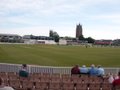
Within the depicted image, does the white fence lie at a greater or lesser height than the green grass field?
greater

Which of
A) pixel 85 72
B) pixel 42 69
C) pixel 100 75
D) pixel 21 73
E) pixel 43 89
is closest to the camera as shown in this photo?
pixel 43 89

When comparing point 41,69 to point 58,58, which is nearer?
point 41,69

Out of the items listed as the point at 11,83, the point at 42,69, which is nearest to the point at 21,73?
the point at 11,83

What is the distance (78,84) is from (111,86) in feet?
4.50

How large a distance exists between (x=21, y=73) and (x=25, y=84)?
13.0 feet

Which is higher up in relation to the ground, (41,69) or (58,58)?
(41,69)

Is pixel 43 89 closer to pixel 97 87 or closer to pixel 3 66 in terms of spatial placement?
pixel 97 87

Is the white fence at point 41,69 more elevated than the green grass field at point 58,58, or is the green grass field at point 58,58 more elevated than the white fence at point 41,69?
the white fence at point 41,69

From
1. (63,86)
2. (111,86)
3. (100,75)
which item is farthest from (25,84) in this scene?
(100,75)

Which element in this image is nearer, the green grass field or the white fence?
the white fence

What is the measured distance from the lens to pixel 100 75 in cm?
1950

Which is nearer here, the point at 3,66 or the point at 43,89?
the point at 43,89

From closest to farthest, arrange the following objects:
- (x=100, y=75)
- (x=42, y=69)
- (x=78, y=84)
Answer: (x=78, y=84), (x=100, y=75), (x=42, y=69)

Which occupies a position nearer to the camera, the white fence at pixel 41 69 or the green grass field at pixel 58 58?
the white fence at pixel 41 69
